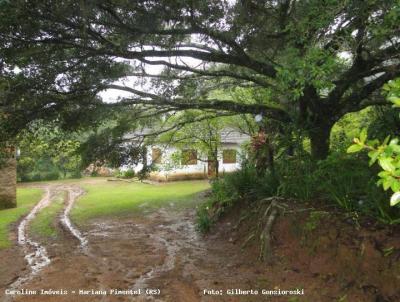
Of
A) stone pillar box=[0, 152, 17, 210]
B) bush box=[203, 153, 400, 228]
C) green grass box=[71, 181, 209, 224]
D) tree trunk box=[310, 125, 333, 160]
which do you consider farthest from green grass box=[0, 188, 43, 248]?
tree trunk box=[310, 125, 333, 160]

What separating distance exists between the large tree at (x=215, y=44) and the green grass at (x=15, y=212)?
5438 mm

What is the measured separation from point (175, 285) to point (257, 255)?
1.97 m

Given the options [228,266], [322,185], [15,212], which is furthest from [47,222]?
[322,185]

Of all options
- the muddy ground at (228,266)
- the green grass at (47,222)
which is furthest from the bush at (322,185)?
the green grass at (47,222)

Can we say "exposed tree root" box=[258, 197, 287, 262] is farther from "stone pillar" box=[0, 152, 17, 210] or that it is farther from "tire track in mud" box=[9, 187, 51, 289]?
"stone pillar" box=[0, 152, 17, 210]

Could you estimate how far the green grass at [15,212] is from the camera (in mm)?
10503

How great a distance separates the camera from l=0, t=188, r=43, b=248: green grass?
34.5 ft

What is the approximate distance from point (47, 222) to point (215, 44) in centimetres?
914

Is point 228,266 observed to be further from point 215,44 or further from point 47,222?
point 47,222

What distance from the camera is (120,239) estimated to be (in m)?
9.76

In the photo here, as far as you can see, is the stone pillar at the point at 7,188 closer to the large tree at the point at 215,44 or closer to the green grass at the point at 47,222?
the green grass at the point at 47,222

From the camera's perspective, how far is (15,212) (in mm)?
14992

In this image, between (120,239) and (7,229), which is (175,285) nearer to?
(120,239)

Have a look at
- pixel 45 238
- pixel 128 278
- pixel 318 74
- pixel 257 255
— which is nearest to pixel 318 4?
pixel 318 74
